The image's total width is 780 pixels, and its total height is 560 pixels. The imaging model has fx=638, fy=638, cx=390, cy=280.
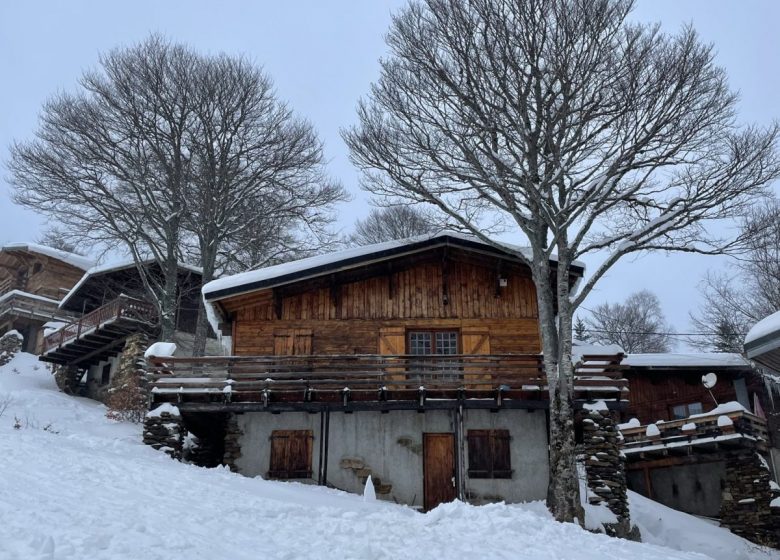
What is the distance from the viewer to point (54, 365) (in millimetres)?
30562

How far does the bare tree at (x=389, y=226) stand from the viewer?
108ft

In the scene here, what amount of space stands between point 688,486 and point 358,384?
14443 mm

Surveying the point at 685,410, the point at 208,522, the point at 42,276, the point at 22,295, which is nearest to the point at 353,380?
the point at 208,522

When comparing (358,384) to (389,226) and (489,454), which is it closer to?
(489,454)

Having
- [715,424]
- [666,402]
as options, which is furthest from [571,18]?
[666,402]

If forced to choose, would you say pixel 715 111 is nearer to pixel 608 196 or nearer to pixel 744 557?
pixel 608 196

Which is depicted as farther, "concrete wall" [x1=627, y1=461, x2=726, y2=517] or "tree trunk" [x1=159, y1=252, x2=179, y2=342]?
"concrete wall" [x1=627, y1=461, x2=726, y2=517]

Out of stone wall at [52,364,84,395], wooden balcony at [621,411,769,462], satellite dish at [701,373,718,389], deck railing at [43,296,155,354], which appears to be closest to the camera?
wooden balcony at [621,411,769,462]

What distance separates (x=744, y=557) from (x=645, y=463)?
6.70 metres

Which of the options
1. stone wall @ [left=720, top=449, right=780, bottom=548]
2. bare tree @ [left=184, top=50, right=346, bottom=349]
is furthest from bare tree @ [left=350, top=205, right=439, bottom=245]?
stone wall @ [left=720, top=449, right=780, bottom=548]

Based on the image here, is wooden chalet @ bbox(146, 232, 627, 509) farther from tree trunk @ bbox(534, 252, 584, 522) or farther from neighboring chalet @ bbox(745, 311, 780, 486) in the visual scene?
neighboring chalet @ bbox(745, 311, 780, 486)

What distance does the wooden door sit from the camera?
1669 centimetres

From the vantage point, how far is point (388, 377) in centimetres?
1803

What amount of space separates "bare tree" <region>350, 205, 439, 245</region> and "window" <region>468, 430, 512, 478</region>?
15.8 meters
